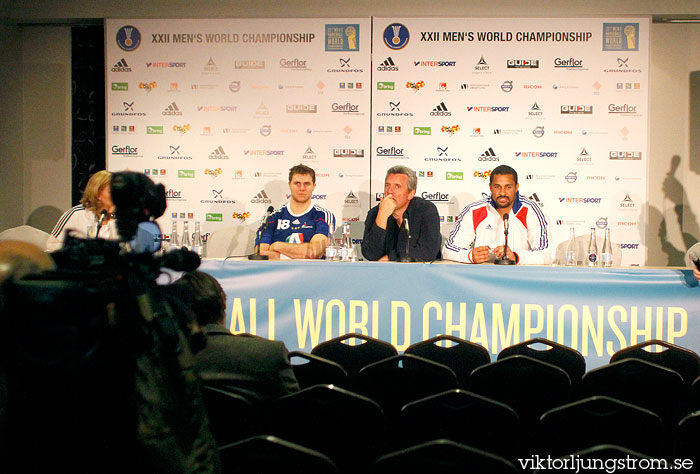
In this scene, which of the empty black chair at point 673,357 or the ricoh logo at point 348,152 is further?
the ricoh logo at point 348,152

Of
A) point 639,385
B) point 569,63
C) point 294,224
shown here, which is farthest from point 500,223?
point 639,385

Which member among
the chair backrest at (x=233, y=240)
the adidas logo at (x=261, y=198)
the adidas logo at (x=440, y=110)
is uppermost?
the adidas logo at (x=440, y=110)

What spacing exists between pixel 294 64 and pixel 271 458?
15.9 feet

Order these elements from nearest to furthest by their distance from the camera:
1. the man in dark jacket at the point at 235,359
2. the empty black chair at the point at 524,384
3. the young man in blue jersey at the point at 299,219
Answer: the man in dark jacket at the point at 235,359 → the empty black chair at the point at 524,384 → the young man in blue jersey at the point at 299,219

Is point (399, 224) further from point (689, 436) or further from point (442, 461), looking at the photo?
point (442, 461)

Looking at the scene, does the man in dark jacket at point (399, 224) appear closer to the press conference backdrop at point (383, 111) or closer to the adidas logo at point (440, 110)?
the press conference backdrop at point (383, 111)

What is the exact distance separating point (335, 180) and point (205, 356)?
3799mm

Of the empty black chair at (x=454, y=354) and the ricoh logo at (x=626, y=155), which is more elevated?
the ricoh logo at (x=626, y=155)

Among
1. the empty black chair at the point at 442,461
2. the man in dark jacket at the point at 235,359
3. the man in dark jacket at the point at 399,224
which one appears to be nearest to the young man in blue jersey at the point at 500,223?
the man in dark jacket at the point at 399,224

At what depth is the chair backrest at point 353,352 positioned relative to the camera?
106 inches

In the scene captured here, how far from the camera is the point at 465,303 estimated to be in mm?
3395

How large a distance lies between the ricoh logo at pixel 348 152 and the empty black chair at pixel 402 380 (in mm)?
3596

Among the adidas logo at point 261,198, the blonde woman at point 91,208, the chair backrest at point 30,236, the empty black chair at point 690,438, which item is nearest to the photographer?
the empty black chair at point 690,438

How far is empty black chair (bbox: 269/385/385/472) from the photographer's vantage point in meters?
1.83
